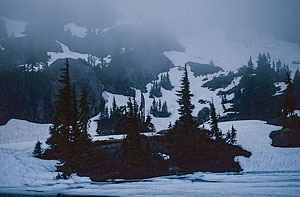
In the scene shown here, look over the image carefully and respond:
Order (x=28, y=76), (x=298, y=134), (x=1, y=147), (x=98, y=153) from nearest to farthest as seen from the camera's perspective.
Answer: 1. (x=98, y=153)
2. (x=1, y=147)
3. (x=298, y=134)
4. (x=28, y=76)

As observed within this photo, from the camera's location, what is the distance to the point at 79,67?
304 ft

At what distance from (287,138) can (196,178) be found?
2019 cm

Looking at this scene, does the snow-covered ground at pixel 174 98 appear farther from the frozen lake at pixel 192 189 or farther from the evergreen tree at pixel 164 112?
the frozen lake at pixel 192 189

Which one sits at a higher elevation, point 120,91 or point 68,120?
point 120,91

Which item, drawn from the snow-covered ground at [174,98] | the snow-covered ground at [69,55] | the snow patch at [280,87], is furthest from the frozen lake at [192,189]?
the snow-covered ground at [69,55]

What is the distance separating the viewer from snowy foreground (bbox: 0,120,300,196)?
994 cm

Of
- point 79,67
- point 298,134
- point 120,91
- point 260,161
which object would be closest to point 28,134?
point 79,67

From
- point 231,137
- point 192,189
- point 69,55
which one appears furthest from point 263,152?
point 69,55

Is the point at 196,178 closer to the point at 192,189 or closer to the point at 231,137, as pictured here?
the point at 192,189

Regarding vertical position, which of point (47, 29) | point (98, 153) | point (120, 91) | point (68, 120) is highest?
point (47, 29)

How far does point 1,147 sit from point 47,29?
7357 inches

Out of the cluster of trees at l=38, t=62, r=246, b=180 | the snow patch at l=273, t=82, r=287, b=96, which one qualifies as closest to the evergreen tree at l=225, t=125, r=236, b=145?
the cluster of trees at l=38, t=62, r=246, b=180

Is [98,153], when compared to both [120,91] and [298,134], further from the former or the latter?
[120,91]

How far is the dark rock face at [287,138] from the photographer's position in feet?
92.1
